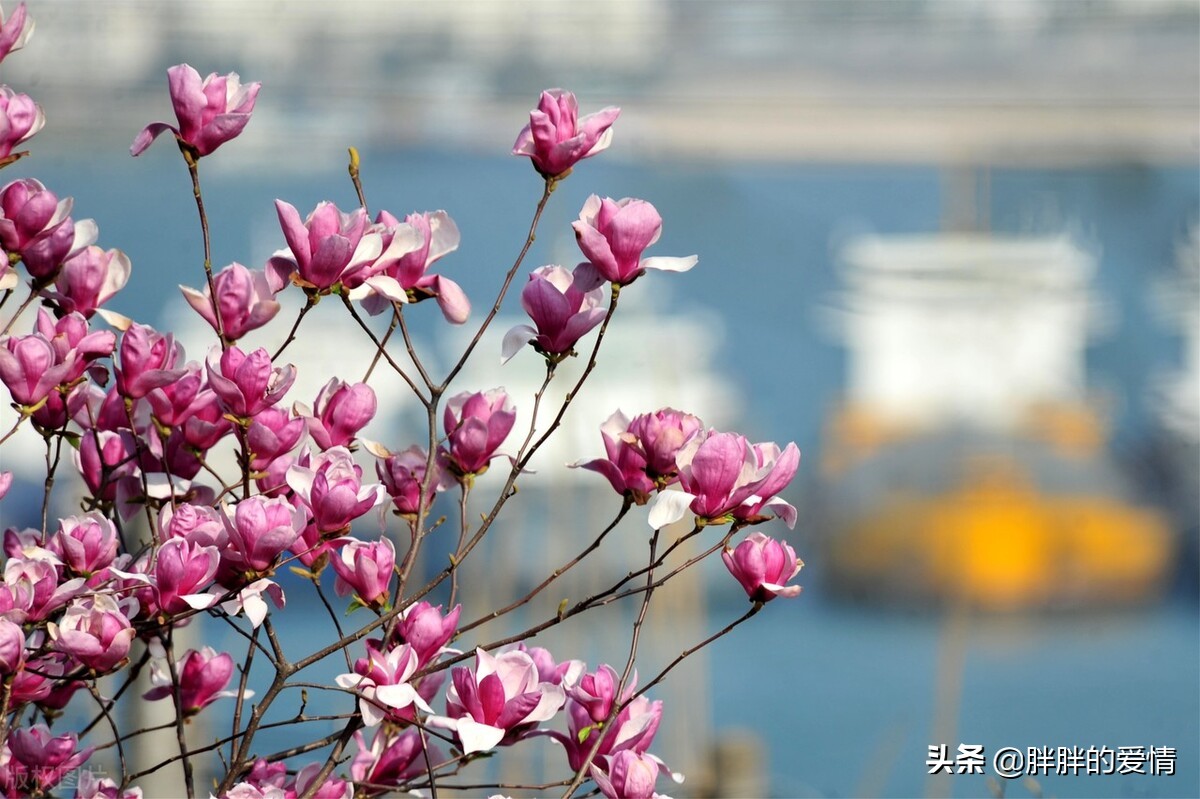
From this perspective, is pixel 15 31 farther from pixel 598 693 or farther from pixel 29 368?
pixel 598 693

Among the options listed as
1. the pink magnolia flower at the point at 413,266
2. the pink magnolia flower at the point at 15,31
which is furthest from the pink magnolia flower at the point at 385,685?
the pink magnolia flower at the point at 15,31

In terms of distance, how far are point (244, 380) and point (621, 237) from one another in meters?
0.11

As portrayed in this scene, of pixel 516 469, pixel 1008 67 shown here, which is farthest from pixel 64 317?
pixel 1008 67

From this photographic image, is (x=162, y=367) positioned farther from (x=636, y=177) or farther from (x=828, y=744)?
(x=636, y=177)

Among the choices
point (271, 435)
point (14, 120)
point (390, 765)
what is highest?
point (14, 120)

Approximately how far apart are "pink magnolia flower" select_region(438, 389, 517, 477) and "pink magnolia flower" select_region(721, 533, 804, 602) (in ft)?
0.26

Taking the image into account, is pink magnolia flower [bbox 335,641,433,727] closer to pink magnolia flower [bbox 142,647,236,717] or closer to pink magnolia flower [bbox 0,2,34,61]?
pink magnolia flower [bbox 142,647,236,717]

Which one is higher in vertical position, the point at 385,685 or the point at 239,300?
the point at 239,300

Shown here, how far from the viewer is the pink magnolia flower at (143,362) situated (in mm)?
→ 371

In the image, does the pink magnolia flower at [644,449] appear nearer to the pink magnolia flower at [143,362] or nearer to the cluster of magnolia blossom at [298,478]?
the cluster of magnolia blossom at [298,478]

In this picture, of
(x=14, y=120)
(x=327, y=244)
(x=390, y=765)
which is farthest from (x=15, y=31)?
(x=390, y=765)

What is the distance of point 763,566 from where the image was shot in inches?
13.9

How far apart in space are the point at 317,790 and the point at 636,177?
5797 millimetres

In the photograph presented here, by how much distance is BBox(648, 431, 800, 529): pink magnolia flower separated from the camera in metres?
0.34
